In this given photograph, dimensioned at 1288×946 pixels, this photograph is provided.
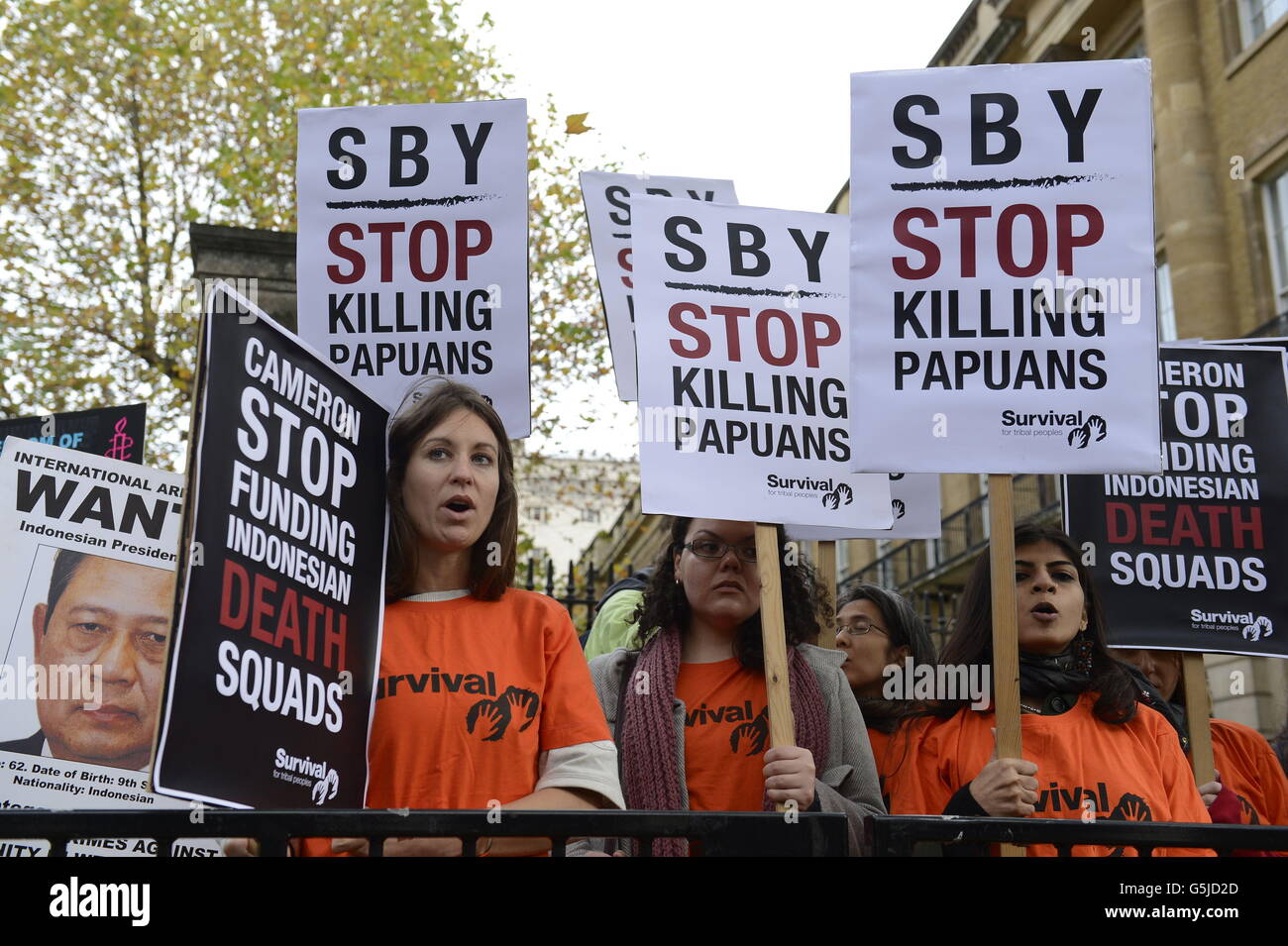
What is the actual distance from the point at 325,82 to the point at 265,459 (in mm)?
14067

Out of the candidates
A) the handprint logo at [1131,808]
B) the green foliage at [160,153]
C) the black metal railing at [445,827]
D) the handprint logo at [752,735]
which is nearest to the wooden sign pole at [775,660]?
the handprint logo at [752,735]

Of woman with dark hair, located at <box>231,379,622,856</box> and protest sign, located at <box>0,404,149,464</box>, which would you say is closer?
woman with dark hair, located at <box>231,379,622,856</box>

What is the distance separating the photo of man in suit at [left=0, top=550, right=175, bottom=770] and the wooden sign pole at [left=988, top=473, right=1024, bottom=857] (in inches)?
79.7

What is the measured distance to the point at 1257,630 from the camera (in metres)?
4.55

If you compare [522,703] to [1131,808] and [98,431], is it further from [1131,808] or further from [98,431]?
[98,431]

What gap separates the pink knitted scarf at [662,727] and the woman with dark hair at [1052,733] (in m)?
0.28

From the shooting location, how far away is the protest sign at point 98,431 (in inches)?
181

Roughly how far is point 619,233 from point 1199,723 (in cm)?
258

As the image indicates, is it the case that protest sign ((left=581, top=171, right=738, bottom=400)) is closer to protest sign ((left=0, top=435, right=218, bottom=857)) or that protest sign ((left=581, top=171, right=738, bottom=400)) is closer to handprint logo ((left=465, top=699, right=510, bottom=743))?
protest sign ((left=0, top=435, right=218, bottom=857))

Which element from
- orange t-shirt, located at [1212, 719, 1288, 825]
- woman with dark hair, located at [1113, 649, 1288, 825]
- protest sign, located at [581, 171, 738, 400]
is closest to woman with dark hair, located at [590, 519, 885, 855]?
protest sign, located at [581, 171, 738, 400]

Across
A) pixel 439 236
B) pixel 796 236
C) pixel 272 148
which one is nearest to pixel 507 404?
pixel 439 236

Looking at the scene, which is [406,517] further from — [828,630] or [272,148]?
[272,148]

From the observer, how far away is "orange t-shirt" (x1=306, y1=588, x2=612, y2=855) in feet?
9.65
